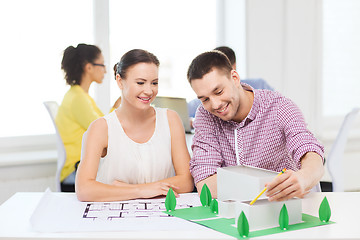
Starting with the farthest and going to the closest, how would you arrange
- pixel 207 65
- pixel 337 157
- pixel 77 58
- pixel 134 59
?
pixel 77 58 < pixel 337 157 < pixel 134 59 < pixel 207 65

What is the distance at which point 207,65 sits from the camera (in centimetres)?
178

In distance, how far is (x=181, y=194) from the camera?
5.96 ft

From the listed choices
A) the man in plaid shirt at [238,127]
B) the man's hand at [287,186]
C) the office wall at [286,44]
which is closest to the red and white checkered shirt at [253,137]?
the man in plaid shirt at [238,127]

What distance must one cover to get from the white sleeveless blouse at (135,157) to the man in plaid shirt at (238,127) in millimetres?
201

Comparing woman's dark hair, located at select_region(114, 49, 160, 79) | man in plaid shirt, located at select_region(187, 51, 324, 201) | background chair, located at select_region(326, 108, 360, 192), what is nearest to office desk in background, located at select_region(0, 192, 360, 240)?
man in plaid shirt, located at select_region(187, 51, 324, 201)

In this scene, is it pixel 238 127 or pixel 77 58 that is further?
pixel 77 58

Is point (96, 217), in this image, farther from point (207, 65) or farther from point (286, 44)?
point (286, 44)

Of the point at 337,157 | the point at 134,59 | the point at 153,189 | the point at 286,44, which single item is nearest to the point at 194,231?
the point at 153,189

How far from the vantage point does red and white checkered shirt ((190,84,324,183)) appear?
A: 189 centimetres

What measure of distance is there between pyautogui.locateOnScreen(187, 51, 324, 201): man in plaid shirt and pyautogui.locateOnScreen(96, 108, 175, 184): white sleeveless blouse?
0.20m

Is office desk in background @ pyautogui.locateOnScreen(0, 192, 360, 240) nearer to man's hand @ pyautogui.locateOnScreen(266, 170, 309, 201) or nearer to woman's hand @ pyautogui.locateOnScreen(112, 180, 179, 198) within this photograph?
man's hand @ pyautogui.locateOnScreen(266, 170, 309, 201)

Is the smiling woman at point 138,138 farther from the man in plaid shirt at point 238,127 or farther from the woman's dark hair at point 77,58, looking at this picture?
the woman's dark hair at point 77,58

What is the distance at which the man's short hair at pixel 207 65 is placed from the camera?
1772 mm

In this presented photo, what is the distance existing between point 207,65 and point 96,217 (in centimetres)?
67
